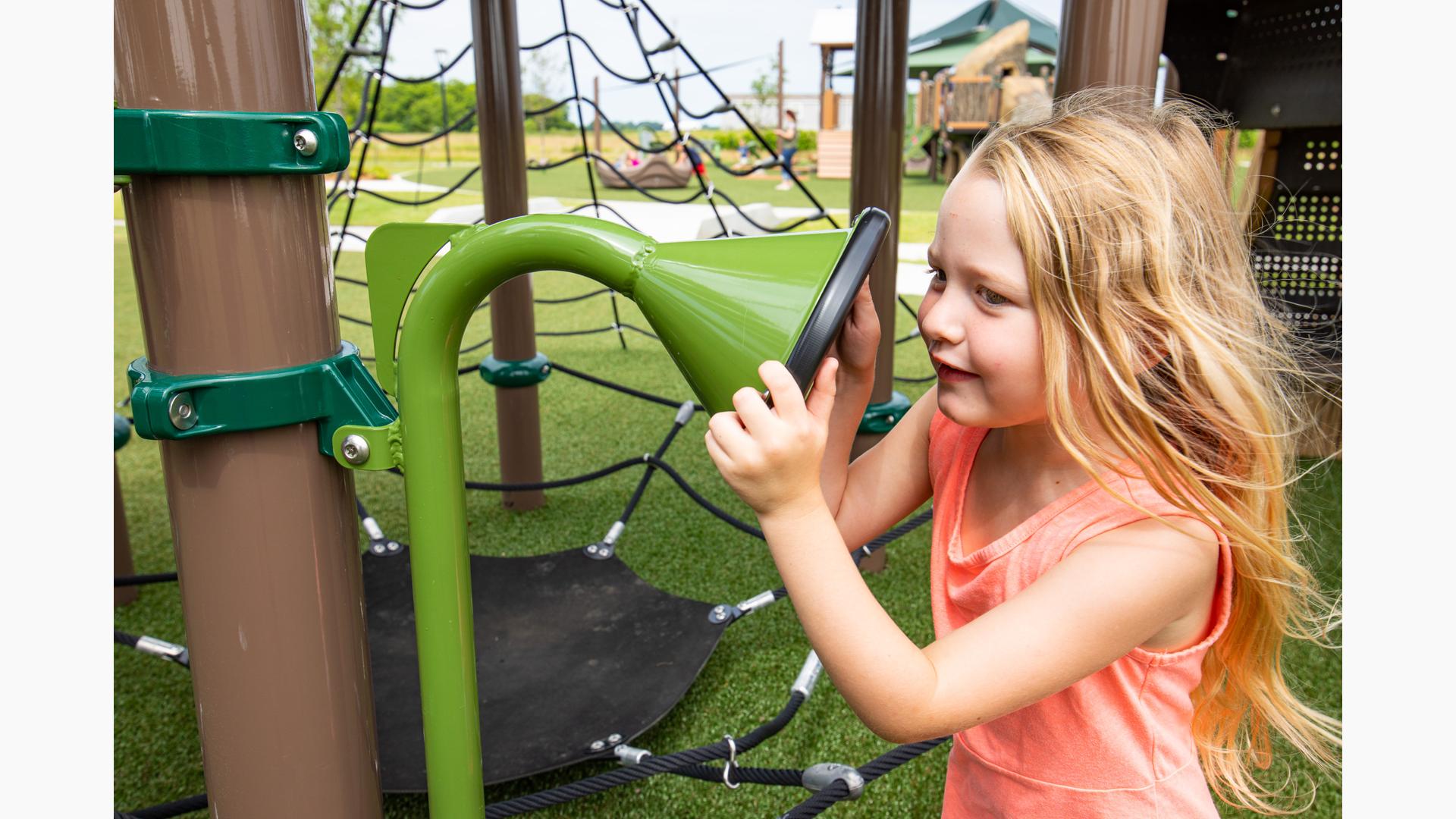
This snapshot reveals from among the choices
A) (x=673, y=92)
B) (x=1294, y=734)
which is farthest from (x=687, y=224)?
(x=1294, y=734)

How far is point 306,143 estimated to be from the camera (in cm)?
55

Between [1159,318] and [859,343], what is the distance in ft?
0.69

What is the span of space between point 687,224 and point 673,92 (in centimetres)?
583

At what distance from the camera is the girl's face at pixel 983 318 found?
61 cm

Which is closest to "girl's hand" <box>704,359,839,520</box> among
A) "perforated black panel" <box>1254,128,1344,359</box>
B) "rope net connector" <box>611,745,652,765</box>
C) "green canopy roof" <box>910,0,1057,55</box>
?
"rope net connector" <box>611,745,652,765</box>

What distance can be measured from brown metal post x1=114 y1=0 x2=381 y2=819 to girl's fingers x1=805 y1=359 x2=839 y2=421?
303mm

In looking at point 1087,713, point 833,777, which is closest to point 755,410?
point 1087,713

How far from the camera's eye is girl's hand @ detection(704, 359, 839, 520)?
53cm

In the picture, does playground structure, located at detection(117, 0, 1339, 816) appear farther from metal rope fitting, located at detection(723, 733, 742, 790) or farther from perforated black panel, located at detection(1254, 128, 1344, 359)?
perforated black panel, located at detection(1254, 128, 1344, 359)

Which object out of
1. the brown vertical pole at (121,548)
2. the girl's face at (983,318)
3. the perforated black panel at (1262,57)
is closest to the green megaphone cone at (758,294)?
the girl's face at (983,318)

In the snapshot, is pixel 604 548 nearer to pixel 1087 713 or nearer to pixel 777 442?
pixel 1087 713

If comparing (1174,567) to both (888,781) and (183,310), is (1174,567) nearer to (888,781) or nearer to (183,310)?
(183,310)

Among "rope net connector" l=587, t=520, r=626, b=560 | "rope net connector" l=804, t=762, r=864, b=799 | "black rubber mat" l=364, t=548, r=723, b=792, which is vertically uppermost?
"rope net connector" l=804, t=762, r=864, b=799

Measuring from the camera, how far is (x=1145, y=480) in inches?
27.3
